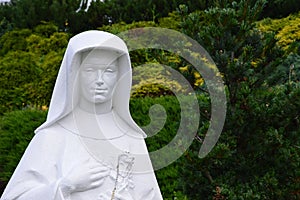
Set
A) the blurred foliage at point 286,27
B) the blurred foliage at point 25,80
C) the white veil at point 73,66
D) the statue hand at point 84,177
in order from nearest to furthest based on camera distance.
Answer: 1. the statue hand at point 84,177
2. the white veil at point 73,66
3. the blurred foliage at point 25,80
4. the blurred foliage at point 286,27

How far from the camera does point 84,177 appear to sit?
9.69ft

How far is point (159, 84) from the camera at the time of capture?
8.97m

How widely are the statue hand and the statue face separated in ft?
1.02

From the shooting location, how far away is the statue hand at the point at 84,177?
2906mm

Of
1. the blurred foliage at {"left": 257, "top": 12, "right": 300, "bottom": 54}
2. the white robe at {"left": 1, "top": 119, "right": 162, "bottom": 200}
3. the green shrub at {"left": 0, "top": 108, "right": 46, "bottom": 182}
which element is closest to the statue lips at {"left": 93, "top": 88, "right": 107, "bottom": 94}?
the white robe at {"left": 1, "top": 119, "right": 162, "bottom": 200}

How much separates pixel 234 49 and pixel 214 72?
0.27m

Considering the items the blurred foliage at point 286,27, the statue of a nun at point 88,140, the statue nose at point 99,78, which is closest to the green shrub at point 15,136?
the statue of a nun at point 88,140

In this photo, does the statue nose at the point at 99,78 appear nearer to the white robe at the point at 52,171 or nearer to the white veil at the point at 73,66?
the white veil at the point at 73,66

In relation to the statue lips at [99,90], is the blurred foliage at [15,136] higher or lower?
lower

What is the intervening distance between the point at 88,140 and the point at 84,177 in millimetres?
217

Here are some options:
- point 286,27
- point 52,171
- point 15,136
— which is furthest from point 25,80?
point 52,171

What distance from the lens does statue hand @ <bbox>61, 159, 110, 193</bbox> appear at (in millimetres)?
2906

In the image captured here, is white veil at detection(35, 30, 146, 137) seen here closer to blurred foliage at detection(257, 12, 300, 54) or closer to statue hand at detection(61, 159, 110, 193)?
statue hand at detection(61, 159, 110, 193)

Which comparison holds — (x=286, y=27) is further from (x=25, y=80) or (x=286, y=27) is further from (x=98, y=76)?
(x=98, y=76)
